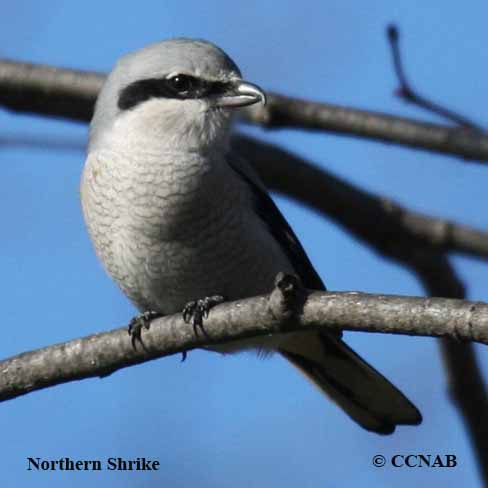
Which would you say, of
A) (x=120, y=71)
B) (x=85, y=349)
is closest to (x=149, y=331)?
(x=85, y=349)

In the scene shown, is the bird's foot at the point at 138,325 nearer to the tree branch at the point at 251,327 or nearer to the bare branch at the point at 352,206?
the tree branch at the point at 251,327

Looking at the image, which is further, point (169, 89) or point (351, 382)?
point (351, 382)

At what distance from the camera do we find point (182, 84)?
397 centimetres

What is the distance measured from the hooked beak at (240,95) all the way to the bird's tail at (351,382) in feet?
3.11

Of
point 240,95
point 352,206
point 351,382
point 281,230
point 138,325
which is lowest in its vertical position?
point 138,325

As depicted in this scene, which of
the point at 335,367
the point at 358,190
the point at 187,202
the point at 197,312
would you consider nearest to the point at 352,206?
the point at 358,190

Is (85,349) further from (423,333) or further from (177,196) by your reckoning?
(423,333)

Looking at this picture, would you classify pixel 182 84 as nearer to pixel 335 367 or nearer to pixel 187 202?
pixel 187 202

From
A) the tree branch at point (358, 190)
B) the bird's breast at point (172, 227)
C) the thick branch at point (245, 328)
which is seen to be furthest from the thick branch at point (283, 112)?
the thick branch at point (245, 328)

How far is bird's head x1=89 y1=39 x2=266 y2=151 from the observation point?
390 cm

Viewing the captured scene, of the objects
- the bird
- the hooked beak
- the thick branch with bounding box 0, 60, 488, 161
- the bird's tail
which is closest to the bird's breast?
the bird

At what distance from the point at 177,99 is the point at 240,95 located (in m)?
0.24

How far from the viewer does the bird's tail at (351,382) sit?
4.07 metres

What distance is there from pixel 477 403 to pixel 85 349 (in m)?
1.61
